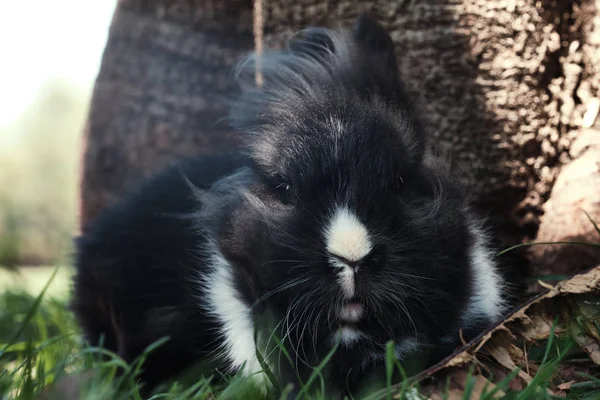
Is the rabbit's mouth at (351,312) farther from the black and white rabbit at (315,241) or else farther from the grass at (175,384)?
the grass at (175,384)

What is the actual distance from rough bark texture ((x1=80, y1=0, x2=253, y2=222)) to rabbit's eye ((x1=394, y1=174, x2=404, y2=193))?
2218 millimetres

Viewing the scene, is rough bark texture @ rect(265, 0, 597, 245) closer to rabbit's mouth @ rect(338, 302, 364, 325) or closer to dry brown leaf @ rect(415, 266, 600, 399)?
dry brown leaf @ rect(415, 266, 600, 399)

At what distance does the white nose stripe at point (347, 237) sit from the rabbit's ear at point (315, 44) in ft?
2.89

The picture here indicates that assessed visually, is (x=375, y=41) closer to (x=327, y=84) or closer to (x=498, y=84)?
(x=327, y=84)

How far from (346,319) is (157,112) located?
2.73 metres

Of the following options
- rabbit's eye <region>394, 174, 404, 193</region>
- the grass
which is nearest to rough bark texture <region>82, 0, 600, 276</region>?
rabbit's eye <region>394, 174, 404, 193</region>

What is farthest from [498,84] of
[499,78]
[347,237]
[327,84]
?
[347,237]

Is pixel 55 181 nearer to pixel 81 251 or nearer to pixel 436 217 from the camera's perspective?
pixel 81 251

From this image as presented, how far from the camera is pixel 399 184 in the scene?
2496 mm

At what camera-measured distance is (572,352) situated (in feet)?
7.77


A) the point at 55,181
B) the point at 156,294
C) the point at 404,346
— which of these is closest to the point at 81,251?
the point at 156,294

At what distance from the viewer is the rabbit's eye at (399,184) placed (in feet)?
8.06

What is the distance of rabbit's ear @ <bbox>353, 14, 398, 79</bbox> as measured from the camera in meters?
2.80

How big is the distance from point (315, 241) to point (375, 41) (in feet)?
3.38
